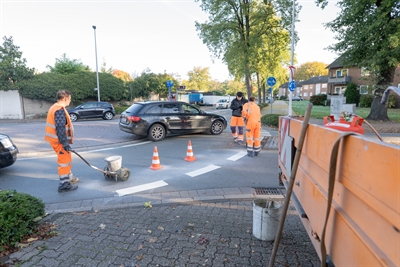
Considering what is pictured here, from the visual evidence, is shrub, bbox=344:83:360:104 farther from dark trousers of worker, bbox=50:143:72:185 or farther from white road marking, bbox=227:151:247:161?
dark trousers of worker, bbox=50:143:72:185

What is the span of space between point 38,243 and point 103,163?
4.03 meters

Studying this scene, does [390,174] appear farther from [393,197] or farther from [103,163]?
[103,163]

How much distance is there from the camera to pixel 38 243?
310 centimetres

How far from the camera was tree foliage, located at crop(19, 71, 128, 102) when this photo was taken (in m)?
24.4

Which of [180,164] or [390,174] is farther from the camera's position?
[180,164]

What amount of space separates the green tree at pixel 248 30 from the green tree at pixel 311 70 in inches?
3443

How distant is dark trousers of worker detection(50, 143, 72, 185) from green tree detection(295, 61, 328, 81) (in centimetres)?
10697

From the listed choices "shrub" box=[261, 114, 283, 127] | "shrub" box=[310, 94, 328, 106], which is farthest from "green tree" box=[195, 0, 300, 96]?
"shrub" box=[310, 94, 328, 106]

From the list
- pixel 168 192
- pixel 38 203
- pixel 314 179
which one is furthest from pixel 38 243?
pixel 314 179

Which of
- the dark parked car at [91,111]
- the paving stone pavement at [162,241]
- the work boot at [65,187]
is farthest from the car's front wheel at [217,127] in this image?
the dark parked car at [91,111]

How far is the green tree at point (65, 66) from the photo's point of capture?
104ft

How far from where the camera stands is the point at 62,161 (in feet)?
15.7

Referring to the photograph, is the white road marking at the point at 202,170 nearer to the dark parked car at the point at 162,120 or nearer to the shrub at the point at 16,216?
the shrub at the point at 16,216

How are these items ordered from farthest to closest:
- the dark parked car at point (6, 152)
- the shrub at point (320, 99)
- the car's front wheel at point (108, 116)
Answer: the shrub at point (320, 99) → the car's front wheel at point (108, 116) → the dark parked car at point (6, 152)
